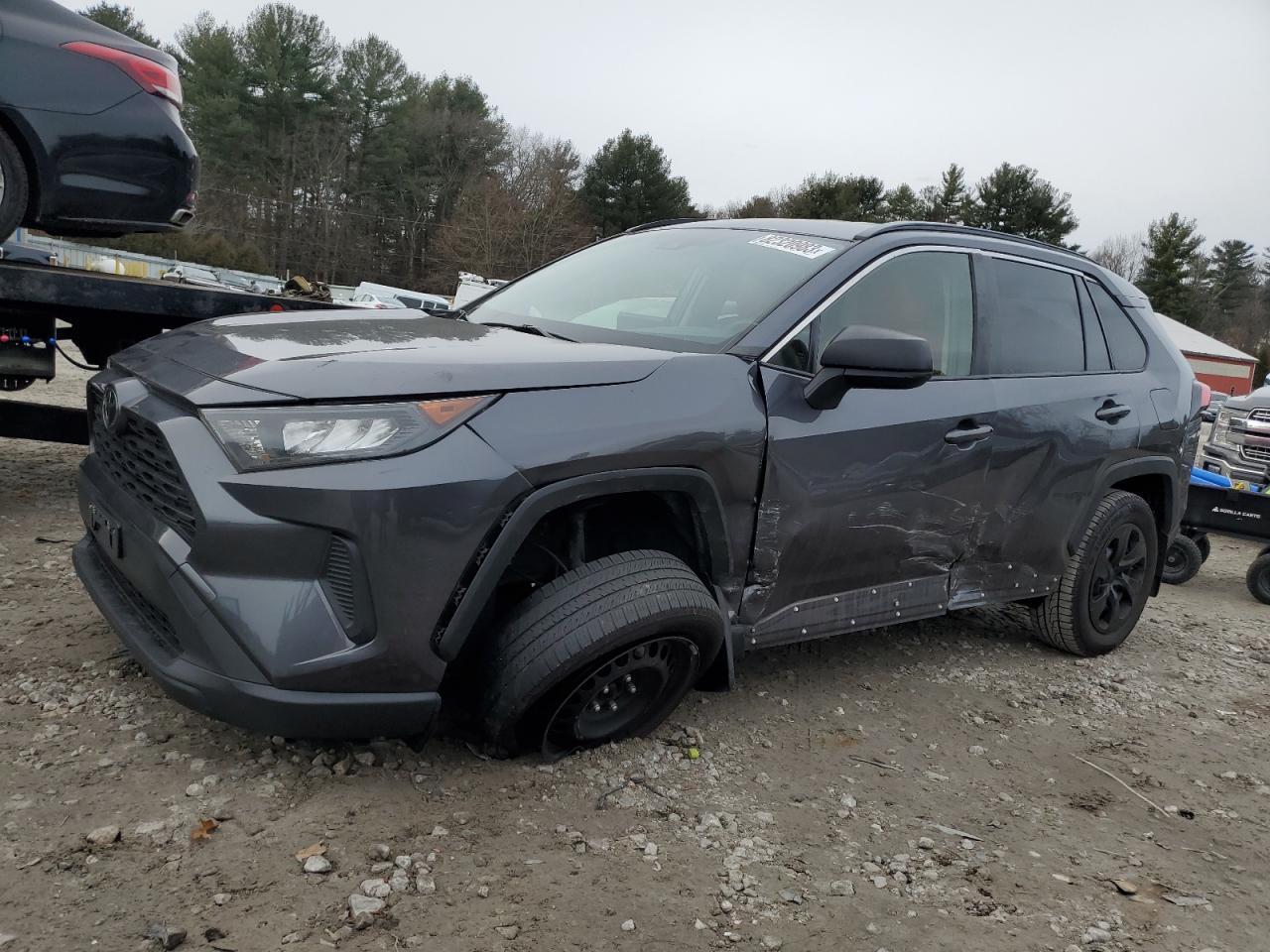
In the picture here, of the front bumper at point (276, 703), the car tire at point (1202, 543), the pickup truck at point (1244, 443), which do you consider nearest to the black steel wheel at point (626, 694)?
the front bumper at point (276, 703)

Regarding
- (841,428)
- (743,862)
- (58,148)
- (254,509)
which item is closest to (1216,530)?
(841,428)

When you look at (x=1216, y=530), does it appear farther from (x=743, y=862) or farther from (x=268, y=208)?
(x=268, y=208)

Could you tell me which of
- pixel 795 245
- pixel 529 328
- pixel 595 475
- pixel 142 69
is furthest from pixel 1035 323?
pixel 142 69

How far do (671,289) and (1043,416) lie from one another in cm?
155

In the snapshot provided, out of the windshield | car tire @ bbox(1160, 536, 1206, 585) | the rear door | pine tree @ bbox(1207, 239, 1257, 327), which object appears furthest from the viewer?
pine tree @ bbox(1207, 239, 1257, 327)

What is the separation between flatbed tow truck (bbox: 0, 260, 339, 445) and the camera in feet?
13.7

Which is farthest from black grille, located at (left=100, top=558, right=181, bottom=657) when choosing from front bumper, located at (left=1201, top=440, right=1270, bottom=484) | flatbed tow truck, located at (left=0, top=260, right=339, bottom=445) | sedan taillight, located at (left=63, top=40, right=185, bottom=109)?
front bumper, located at (left=1201, top=440, right=1270, bottom=484)

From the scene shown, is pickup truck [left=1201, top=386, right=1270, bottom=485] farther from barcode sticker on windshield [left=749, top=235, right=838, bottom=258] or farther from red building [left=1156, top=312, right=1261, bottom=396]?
red building [left=1156, top=312, right=1261, bottom=396]

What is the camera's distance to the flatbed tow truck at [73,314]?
13.7 ft

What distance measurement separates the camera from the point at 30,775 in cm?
235

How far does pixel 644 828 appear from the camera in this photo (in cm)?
244

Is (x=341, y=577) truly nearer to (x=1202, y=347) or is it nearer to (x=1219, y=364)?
(x=1202, y=347)

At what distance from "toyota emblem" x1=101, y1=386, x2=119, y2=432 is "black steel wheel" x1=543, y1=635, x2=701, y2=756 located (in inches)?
56.9

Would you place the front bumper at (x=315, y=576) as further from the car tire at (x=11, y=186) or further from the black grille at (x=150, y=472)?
the car tire at (x=11, y=186)
